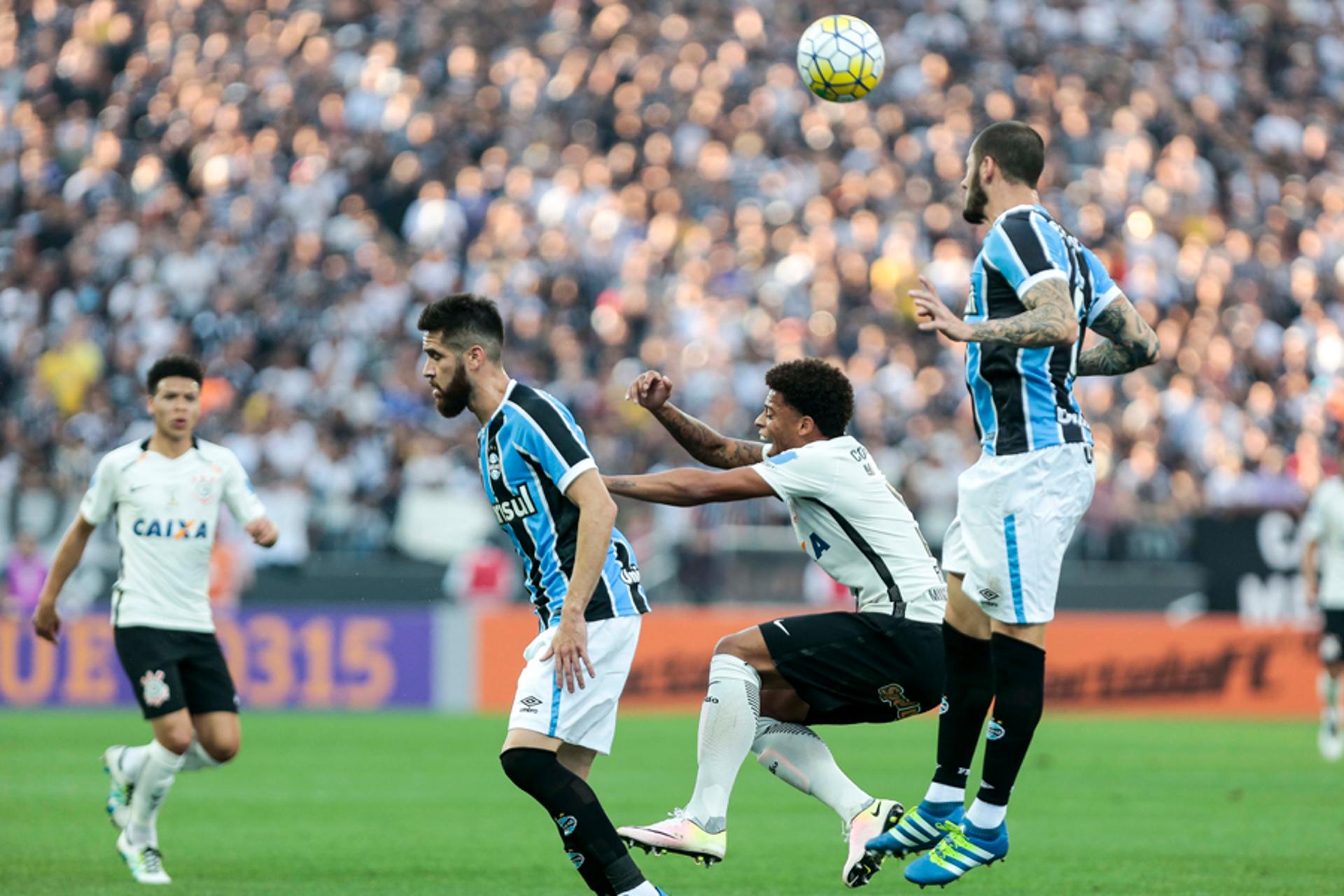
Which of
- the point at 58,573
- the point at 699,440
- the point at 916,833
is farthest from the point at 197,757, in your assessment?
the point at 916,833

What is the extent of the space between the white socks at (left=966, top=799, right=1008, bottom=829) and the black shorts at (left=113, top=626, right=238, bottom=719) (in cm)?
418

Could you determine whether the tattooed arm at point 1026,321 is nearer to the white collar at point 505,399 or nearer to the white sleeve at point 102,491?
the white collar at point 505,399

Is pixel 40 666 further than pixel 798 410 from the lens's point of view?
Yes

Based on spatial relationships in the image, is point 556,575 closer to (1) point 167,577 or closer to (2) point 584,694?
(2) point 584,694

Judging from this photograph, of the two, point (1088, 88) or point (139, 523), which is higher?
point (1088, 88)

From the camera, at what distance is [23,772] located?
13930 millimetres

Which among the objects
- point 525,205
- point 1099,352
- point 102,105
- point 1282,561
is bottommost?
point 1282,561

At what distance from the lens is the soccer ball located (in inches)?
355

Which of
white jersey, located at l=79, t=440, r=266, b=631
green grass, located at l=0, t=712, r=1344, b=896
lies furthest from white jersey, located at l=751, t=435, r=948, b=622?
white jersey, located at l=79, t=440, r=266, b=631

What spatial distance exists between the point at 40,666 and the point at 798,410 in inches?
578

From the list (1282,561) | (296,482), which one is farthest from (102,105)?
(1282,561)

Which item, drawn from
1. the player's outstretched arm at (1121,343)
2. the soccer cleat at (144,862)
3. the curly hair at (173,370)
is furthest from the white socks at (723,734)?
the curly hair at (173,370)

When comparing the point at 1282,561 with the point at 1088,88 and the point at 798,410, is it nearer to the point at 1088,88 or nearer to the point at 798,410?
the point at 1088,88

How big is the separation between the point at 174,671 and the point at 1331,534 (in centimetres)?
1107
